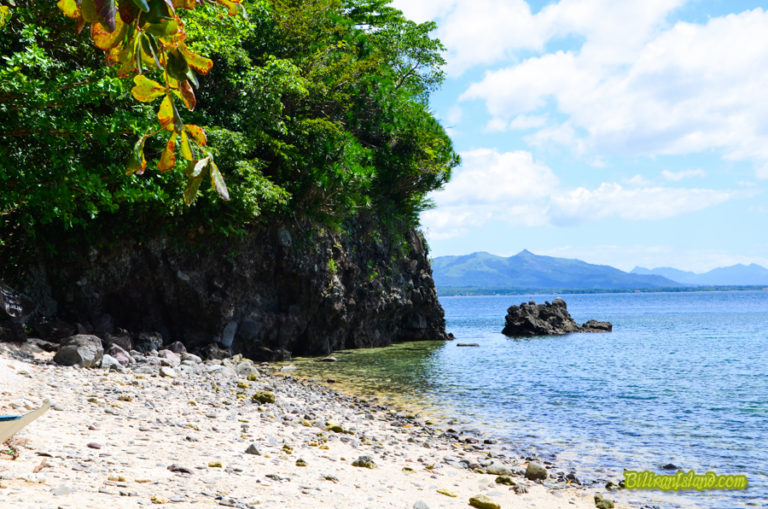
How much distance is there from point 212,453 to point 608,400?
13.7 meters

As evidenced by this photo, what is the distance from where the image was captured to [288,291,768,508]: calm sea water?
10586mm

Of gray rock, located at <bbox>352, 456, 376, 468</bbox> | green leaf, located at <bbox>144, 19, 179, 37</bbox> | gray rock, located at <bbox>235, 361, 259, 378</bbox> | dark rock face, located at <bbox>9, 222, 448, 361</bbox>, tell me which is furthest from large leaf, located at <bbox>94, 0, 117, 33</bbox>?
dark rock face, located at <bbox>9, 222, 448, 361</bbox>

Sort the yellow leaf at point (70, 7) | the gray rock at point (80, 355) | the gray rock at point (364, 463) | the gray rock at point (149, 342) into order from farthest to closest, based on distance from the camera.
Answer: the gray rock at point (149, 342)
the gray rock at point (80, 355)
the gray rock at point (364, 463)
the yellow leaf at point (70, 7)

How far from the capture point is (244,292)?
2362cm

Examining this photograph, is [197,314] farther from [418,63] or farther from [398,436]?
[418,63]

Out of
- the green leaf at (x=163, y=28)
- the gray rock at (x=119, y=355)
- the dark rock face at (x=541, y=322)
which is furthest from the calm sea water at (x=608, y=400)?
the dark rock face at (x=541, y=322)

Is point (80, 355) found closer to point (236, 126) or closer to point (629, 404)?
point (236, 126)

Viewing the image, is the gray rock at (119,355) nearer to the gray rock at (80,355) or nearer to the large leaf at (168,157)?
the gray rock at (80,355)

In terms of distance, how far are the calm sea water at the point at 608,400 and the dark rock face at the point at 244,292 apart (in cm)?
236

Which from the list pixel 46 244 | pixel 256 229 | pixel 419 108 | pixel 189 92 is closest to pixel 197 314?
pixel 256 229

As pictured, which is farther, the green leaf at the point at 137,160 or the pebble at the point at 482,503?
the pebble at the point at 482,503

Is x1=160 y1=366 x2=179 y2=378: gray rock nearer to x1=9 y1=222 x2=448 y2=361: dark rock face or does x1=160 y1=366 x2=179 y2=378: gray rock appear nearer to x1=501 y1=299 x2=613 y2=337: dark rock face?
x1=9 y1=222 x2=448 y2=361: dark rock face

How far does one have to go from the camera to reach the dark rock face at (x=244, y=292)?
62.2 feet

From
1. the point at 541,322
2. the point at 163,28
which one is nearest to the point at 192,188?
the point at 163,28
